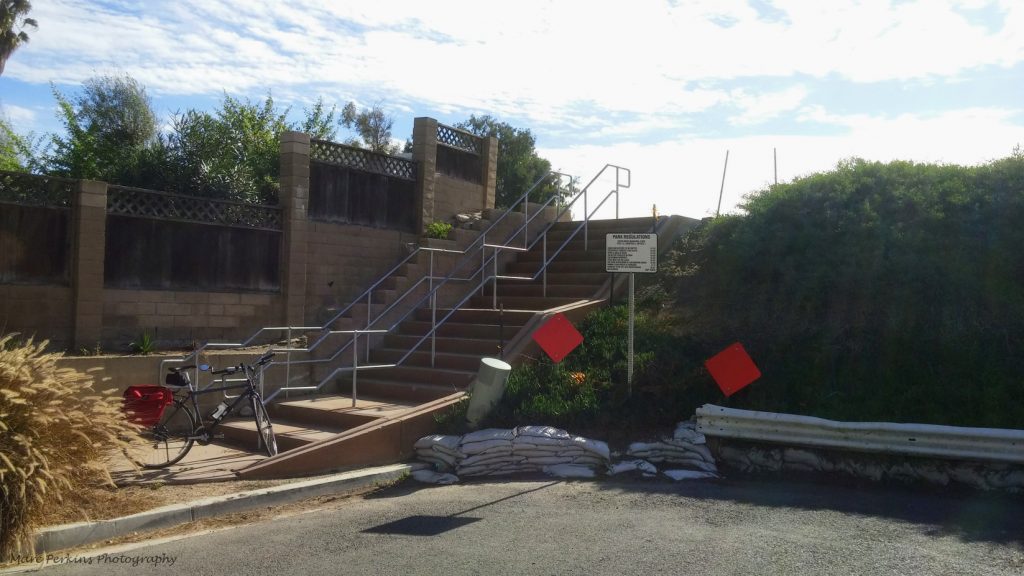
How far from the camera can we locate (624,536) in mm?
6211

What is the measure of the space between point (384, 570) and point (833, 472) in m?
4.63

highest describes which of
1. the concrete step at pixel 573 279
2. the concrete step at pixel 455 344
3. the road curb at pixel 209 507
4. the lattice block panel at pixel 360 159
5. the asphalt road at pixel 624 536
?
the lattice block panel at pixel 360 159

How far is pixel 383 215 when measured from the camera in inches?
566

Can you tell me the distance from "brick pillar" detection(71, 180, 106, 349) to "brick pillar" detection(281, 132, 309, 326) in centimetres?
261

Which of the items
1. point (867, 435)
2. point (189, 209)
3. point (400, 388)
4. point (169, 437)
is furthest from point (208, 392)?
point (867, 435)

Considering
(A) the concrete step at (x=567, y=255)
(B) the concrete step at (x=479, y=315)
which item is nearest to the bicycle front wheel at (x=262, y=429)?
(B) the concrete step at (x=479, y=315)

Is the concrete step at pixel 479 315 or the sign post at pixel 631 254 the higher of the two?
the sign post at pixel 631 254

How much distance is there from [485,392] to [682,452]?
2236mm

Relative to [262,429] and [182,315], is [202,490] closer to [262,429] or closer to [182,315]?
[262,429]

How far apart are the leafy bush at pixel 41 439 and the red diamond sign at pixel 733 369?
5.83 metres

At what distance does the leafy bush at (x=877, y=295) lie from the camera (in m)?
8.62

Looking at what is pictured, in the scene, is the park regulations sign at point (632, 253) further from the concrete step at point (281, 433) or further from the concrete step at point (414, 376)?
the concrete step at point (281, 433)

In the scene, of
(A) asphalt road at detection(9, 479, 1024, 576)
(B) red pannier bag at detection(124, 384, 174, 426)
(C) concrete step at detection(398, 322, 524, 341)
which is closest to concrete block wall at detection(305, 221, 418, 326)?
(C) concrete step at detection(398, 322, 524, 341)

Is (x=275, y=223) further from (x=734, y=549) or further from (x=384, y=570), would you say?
(x=734, y=549)
